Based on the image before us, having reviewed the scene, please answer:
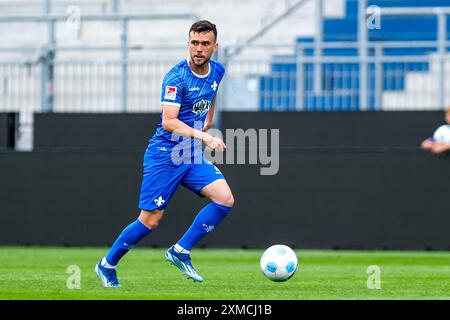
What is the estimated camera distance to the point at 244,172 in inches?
675

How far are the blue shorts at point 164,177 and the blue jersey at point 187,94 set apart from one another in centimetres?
12

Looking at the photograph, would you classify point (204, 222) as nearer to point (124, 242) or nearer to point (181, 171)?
point (181, 171)

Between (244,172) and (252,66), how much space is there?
2198mm

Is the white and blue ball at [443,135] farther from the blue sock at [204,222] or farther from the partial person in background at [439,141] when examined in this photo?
the blue sock at [204,222]

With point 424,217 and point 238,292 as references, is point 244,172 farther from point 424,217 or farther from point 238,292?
point 238,292

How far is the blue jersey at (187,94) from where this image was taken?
10.7 metres

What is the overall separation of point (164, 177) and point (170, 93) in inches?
30.2

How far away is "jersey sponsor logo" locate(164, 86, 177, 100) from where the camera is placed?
1068 cm

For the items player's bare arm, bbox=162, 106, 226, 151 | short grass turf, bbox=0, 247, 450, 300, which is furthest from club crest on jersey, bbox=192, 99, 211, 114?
short grass turf, bbox=0, 247, 450, 300

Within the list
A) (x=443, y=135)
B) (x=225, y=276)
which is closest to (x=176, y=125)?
(x=225, y=276)

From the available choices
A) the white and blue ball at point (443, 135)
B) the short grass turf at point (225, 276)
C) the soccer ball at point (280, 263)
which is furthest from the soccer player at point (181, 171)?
the white and blue ball at point (443, 135)

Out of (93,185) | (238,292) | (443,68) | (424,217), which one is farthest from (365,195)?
(238,292)
